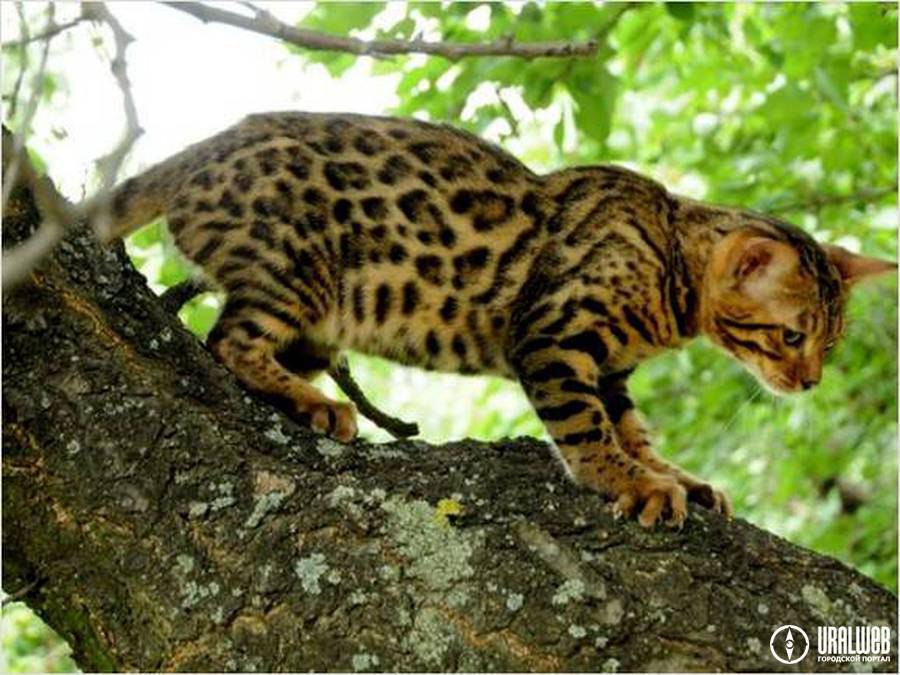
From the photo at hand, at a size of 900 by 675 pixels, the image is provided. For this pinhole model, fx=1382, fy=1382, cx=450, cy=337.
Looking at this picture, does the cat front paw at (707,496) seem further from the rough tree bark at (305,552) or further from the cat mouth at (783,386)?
the rough tree bark at (305,552)

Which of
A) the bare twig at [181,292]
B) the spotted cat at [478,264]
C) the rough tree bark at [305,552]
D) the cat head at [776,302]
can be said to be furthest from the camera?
the cat head at [776,302]

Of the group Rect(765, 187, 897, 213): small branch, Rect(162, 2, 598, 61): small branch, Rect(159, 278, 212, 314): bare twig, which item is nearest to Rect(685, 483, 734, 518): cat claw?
Rect(162, 2, 598, 61): small branch

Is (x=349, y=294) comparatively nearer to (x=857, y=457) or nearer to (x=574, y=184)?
(x=574, y=184)

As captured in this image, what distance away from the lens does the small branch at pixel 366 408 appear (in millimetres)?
4133

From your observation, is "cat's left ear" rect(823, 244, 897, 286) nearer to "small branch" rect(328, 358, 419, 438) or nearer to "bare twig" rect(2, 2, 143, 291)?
"small branch" rect(328, 358, 419, 438)

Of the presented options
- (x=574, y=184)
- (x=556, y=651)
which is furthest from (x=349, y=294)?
(x=556, y=651)

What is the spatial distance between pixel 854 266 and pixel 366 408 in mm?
1709

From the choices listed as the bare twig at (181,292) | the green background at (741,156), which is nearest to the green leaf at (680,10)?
→ the green background at (741,156)

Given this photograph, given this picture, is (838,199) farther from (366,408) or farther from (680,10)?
(366,408)

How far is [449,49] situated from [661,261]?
1.29 metres

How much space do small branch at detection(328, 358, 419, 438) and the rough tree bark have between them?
0.93 metres

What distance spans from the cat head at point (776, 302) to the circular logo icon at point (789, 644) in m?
1.62

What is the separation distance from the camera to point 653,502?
3264 mm

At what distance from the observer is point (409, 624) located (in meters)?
2.83
